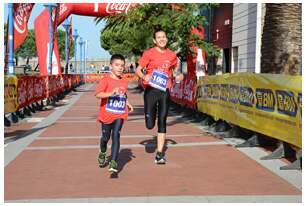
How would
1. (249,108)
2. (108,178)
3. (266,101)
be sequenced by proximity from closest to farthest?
(108,178) < (266,101) < (249,108)

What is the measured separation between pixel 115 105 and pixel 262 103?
2.99 m

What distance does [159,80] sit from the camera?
7.75 metres

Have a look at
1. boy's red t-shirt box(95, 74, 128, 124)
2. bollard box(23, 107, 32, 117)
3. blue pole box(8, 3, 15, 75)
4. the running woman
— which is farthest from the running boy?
blue pole box(8, 3, 15, 75)

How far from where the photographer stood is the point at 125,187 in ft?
20.5

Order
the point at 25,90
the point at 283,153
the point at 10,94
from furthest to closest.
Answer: the point at 25,90 < the point at 10,94 < the point at 283,153

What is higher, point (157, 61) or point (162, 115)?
point (157, 61)

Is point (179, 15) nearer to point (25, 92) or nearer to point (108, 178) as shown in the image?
point (25, 92)

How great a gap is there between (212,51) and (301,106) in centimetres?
1060

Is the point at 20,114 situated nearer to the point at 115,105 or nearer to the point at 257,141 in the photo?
the point at 257,141

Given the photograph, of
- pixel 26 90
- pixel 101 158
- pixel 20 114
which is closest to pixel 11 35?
pixel 26 90

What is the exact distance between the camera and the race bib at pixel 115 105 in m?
7.01

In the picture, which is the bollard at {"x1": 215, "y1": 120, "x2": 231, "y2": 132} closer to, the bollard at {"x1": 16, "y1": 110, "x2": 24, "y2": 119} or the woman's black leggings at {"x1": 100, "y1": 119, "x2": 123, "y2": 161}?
the woman's black leggings at {"x1": 100, "y1": 119, "x2": 123, "y2": 161}
